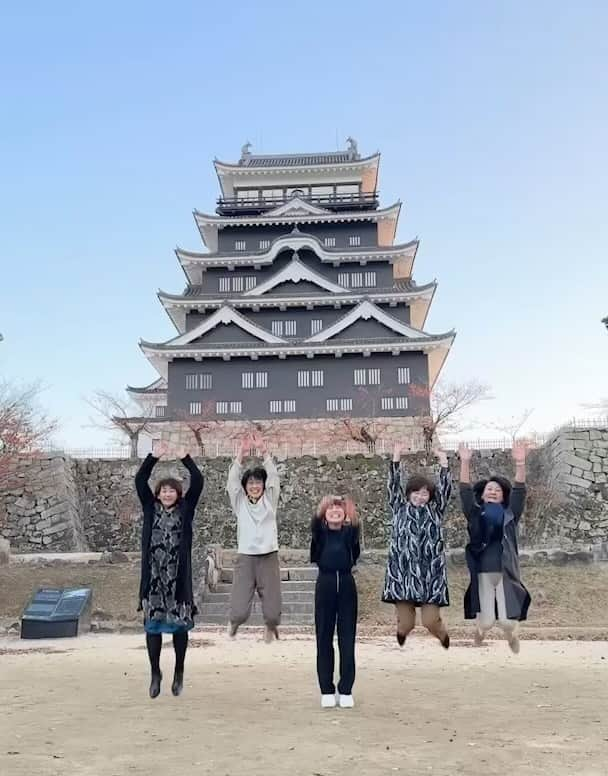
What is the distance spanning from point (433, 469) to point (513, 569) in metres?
18.9

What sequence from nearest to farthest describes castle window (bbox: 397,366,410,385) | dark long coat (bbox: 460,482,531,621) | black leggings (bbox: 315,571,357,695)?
black leggings (bbox: 315,571,357,695) → dark long coat (bbox: 460,482,531,621) → castle window (bbox: 397,366,410,385)

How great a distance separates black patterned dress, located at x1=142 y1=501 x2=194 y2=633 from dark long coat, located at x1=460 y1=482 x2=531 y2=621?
2328mm

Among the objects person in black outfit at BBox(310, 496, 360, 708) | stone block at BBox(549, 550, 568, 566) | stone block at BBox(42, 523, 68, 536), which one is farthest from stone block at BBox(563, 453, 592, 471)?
person in black outfit at BBox(310, 496, 360, 708)

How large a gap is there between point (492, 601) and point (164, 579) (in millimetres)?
2673

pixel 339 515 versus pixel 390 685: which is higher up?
pixel 339 515

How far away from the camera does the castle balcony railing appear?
115 feet

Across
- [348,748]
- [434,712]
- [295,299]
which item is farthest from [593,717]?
[295,299]

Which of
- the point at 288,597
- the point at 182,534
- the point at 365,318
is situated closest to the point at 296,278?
the point at 365,318

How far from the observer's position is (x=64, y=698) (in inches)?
231

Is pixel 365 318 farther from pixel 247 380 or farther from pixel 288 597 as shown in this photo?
pixel 288 597

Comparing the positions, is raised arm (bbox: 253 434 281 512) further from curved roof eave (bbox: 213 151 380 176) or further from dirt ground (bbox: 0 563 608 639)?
curved roof eave (bbox: 213 151 380 176)

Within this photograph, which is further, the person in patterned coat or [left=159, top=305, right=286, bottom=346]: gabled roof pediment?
[left=159, top=305, right=286, bottom=346]: gabled roof pediment

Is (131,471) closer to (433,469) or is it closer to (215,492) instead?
(215,492)

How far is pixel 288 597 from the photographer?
1380 cm
